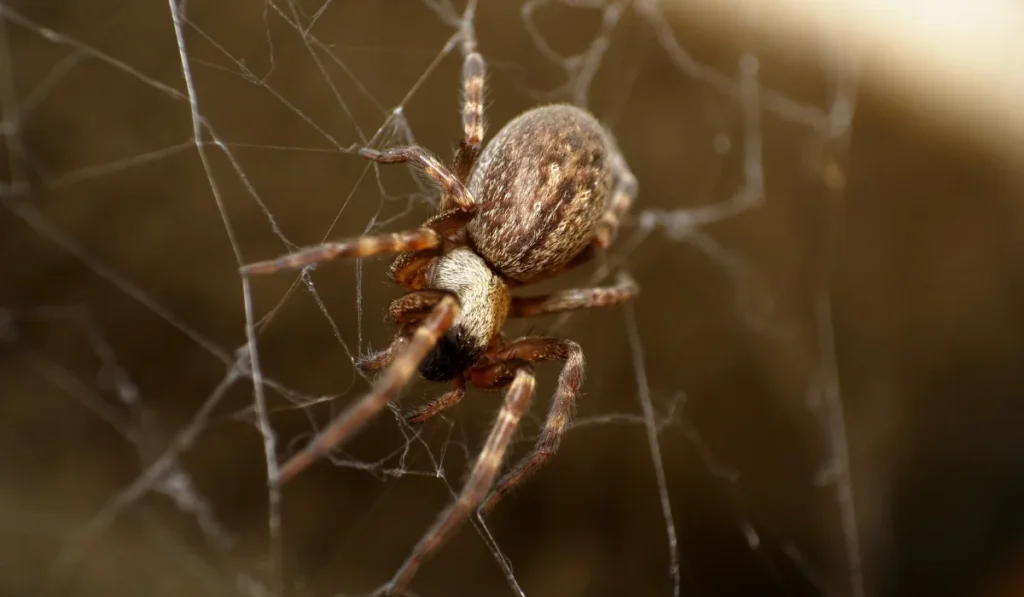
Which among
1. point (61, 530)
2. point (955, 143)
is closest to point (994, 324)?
point (955, 143)

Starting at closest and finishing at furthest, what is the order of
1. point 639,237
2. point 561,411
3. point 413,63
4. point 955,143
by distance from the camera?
point 561,411
point 413,63
point 639,237
point 955,143

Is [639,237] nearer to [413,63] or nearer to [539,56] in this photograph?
[539,56]

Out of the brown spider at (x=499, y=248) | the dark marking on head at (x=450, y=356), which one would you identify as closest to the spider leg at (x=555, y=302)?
the brown spider at (x=499, y=248)

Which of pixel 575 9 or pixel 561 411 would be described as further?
pixel 575 9

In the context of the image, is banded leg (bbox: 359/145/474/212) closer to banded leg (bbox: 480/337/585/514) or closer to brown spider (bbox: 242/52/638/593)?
brown spider (bbox: 242/52/638/593)

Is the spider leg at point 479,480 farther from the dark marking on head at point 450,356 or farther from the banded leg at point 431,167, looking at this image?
the banded leg at point 431,167
